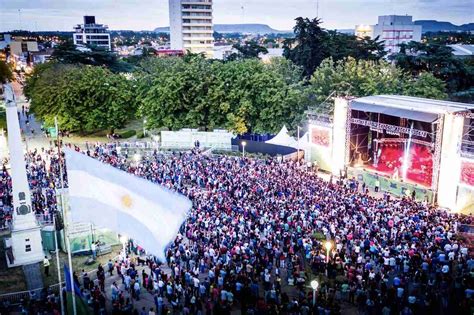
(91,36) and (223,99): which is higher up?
(91,36)

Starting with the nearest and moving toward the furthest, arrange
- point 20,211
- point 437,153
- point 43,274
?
1. point 43,274
2. point 20,211
3. point 437,153

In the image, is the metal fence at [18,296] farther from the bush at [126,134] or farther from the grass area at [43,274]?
the bush at [126,134]

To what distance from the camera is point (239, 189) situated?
25.8 metres

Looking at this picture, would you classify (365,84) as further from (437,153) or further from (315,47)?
(315,47)

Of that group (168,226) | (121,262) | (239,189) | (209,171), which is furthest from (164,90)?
(168,226)

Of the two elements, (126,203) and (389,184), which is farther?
(389,184)

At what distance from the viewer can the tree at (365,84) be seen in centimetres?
4053

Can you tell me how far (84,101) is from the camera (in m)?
45.0

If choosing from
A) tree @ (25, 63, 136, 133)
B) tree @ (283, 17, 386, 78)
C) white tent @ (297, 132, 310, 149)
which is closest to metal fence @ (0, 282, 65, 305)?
white tent @ (297, 132, 310, 149)

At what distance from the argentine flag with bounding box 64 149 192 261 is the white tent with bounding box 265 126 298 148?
28005 millimetres

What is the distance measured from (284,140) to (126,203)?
28615mm

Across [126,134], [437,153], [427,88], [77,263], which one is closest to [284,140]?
[437,153]

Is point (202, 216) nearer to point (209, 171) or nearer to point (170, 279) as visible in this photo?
point (170, 279)

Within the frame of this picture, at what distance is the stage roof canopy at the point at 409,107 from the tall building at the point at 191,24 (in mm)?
95070
